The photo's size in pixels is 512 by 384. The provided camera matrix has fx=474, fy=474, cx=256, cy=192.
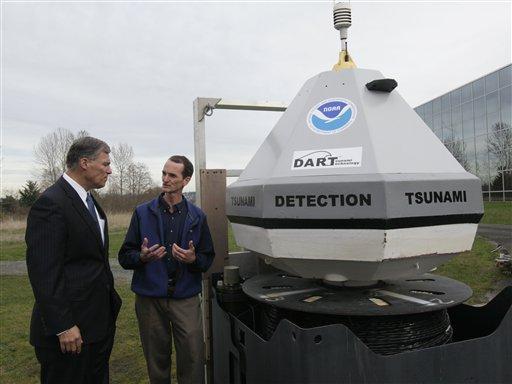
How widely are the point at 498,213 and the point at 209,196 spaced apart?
18957 mm

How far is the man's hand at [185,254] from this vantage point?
3.08 meters

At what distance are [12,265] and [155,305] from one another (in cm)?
1035

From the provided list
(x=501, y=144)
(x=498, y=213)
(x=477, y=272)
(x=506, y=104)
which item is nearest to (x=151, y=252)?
(x=477, y=272)

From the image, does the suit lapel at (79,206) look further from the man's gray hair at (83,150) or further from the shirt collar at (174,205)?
the shirt collar at (174,205)

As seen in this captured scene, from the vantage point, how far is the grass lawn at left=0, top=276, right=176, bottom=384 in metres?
4.68

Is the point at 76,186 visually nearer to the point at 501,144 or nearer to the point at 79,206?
the point at 79,206

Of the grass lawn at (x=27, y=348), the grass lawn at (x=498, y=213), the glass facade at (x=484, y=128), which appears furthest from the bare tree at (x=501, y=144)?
the grass lawn at (x=27, y=348)

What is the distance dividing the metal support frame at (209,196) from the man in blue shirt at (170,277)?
0.84 ft

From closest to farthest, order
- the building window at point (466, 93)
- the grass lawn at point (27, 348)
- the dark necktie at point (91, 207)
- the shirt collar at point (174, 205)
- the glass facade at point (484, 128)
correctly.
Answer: the dark necktie at point (91, 207) < the shirt collar at point (174, 205) < the grass lawn at point (27, 348) < the glass facade at point (484, 128) < the building window at point (466, 93)

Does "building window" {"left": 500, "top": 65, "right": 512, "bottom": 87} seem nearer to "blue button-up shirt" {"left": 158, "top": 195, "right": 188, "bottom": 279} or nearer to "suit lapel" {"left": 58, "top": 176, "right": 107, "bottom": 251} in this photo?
"blue button-up shirt" {"left": 158, "top": 195, "right": 188, "bottom": 279}

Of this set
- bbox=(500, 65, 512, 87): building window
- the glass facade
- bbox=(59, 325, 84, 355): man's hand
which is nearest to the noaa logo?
bbox=(59, 325, 84, 355): man's hand

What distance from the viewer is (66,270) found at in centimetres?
265

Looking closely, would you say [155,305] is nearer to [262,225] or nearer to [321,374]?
[262,225]

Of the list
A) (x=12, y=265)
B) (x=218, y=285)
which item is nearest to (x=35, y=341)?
(x=218, y=285)
